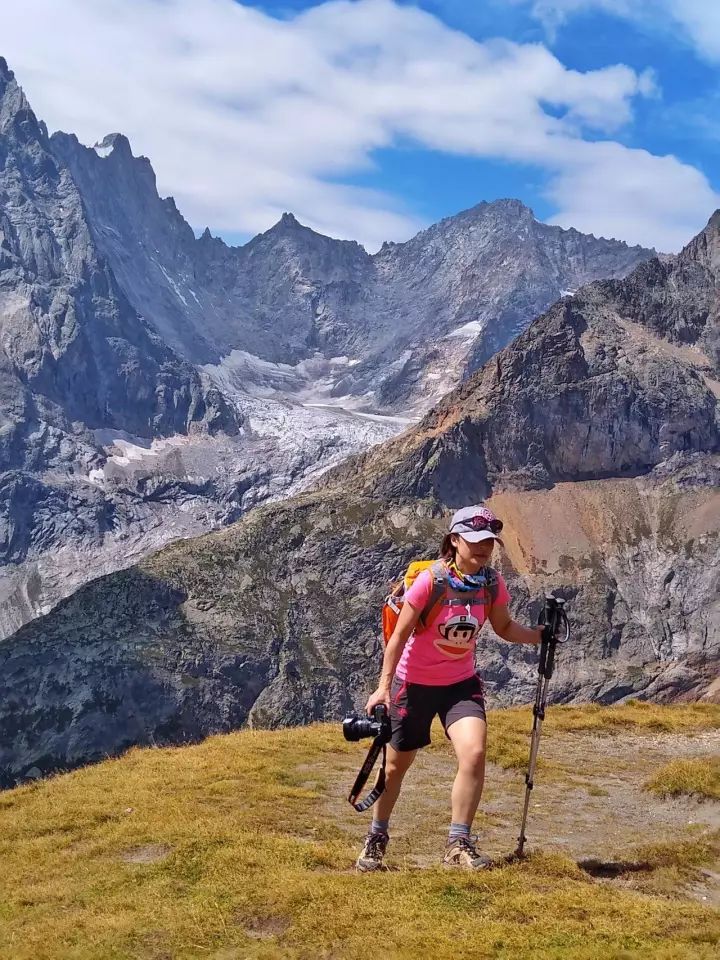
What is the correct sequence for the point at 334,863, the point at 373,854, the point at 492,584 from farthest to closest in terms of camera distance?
the point at 334,863
the point at 492,584
the point at 373,854

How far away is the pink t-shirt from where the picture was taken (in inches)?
523

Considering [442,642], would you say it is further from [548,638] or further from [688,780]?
[688,780]

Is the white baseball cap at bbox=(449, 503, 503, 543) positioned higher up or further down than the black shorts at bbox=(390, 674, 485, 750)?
higher up

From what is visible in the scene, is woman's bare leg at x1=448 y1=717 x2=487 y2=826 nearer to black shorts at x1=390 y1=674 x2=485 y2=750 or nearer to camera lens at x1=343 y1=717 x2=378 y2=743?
black shorts at x1=390 y1=674 x2=485 y2=750

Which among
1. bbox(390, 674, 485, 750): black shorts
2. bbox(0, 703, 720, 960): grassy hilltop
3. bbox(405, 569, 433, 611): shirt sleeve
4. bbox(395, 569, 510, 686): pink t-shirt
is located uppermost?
bbox(405, 569, 433, 611): shirt sleeve

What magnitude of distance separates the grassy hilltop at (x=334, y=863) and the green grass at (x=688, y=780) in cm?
5

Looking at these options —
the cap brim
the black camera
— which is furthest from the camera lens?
the cap brim

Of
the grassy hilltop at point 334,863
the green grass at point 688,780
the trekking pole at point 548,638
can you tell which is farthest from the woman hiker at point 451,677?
the green grass at point 688,780

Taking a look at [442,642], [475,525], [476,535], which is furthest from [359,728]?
[475,525]

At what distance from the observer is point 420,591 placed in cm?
1313


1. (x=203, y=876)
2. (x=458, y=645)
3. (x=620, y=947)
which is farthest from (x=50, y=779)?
(x=620, y=947)

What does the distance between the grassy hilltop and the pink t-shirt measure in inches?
105

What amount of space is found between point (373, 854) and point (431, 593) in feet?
12.8

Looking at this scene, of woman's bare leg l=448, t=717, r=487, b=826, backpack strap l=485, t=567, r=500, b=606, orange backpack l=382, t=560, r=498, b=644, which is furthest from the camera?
backpack strap l=485, t=567, r=500, b=606
